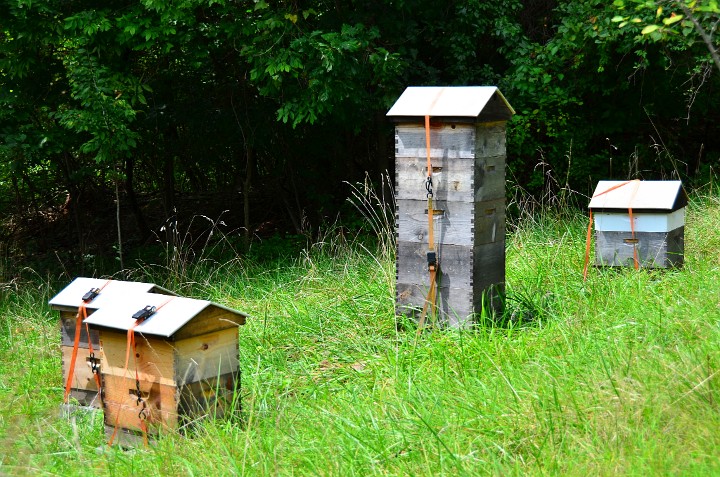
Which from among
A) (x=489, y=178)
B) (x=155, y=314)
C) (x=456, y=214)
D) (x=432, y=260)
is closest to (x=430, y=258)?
(x=432, y=260)

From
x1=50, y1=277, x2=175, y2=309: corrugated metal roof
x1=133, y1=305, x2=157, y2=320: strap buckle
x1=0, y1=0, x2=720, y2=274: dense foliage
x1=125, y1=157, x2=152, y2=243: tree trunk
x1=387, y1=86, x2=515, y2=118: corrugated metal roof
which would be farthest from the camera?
x1=125, y1=157, x2=152, y2=243: tree trunk

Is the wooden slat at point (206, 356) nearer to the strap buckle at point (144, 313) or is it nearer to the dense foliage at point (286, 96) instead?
the strap buckle at point (144, 313)

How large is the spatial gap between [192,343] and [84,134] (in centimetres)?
684

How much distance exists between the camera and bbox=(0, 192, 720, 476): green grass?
3.04 metres

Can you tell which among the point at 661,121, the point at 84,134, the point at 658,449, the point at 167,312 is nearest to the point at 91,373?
the point at 167,312

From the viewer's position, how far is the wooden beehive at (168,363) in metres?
3.69

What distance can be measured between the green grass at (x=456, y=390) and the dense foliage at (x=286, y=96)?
2.70 metres

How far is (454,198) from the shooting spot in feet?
16.1

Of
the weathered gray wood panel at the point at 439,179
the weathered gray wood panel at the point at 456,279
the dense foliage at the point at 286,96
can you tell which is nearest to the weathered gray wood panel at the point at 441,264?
the weathered gray wood panel at the point at 456,279

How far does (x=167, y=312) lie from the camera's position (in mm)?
3807

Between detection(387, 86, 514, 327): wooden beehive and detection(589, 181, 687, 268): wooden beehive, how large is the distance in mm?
939

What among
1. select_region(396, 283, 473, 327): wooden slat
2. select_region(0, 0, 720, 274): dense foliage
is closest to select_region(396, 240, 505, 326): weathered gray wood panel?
select_region(396, 283, 473, 327): wooden slat

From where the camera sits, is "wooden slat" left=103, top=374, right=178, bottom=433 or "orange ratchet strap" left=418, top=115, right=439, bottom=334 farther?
"orange ratchet strap" left=418, top=115, right=439, bottom=334

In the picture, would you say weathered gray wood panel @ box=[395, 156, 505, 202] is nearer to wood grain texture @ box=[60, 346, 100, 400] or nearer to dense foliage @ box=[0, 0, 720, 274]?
wood grain texture @ box=[60, 346, 100, 400]
